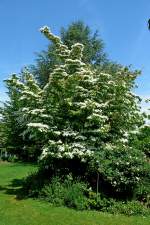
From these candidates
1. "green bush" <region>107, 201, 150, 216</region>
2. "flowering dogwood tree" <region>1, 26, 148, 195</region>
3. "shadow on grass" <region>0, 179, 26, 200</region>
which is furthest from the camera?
"shadow on grass" <region>0, 179, 26, 200</region>

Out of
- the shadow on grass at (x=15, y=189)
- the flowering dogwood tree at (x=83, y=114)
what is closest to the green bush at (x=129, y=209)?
the flowering dogwood tree at (x=83, y=114)

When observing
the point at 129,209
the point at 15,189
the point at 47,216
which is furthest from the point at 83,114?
the point at 47,216

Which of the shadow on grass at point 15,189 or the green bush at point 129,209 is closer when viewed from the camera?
the green bush at point 129,209

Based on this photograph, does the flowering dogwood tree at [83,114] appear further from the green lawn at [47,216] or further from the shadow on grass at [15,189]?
the green lawn at [47,216]

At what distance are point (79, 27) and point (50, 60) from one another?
591cm

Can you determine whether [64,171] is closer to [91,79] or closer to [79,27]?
[91,79]

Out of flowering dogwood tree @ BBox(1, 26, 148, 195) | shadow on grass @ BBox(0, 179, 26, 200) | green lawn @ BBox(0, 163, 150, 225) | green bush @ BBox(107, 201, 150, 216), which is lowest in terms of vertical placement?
green lawn @ BBox(0, 163, 150, 225)

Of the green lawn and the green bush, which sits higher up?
the green bush

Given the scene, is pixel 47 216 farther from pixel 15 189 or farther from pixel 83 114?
pixel 15 189

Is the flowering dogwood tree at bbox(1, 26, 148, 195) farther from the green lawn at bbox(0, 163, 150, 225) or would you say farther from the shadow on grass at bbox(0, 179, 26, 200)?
the green lawn at bbox(0, 163, 150, 225)

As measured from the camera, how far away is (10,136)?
1490 inches

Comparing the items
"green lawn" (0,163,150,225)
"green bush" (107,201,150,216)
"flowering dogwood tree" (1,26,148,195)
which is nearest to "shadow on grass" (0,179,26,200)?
"green lawn" (0,163,150,225)

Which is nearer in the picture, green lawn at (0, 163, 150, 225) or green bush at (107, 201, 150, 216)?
green lawn at (0, 163, 150, 225)

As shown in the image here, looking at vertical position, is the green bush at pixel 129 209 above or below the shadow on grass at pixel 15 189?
below
